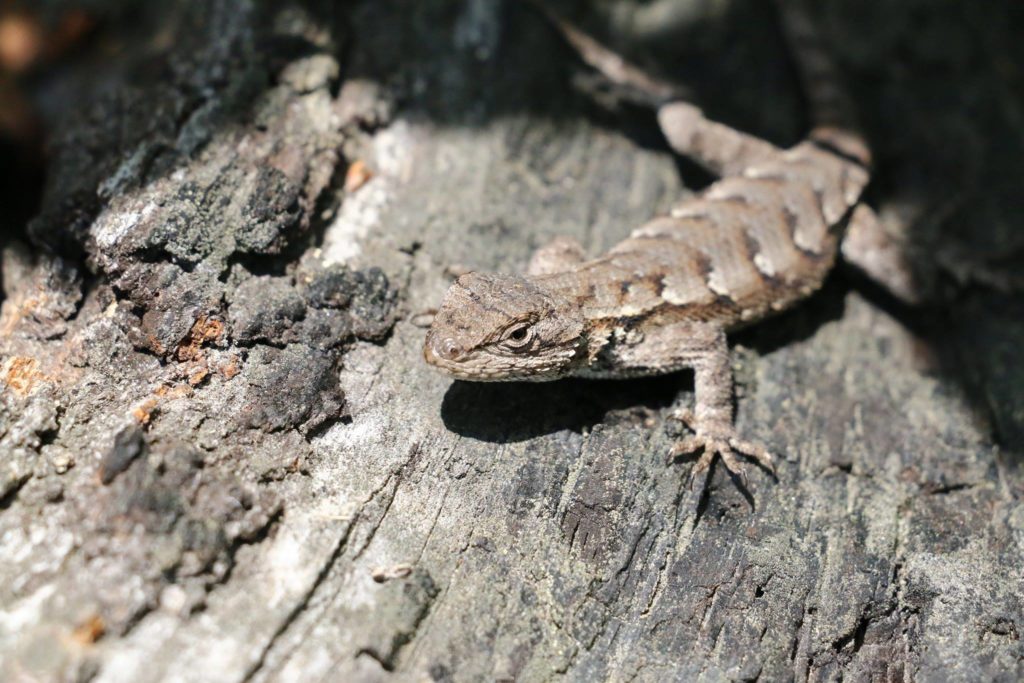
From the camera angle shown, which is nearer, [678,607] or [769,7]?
[678,607]

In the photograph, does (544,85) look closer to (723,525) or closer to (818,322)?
(818,322)

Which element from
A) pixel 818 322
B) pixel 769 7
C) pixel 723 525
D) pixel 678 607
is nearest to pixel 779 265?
pixel 818 322

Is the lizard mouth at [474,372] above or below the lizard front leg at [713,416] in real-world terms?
above

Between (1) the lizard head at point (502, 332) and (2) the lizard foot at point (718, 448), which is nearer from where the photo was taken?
(1) the lizard head at point (502, 332)

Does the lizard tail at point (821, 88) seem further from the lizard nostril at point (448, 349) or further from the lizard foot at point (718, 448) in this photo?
the lizard nostril at point (448, 349)

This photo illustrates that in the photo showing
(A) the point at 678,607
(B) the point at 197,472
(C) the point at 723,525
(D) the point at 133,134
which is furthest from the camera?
(D) the point at 133,134

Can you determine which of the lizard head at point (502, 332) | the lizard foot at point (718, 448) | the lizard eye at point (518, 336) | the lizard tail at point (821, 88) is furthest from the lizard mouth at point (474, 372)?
the lizard tail at point (821, 88)
